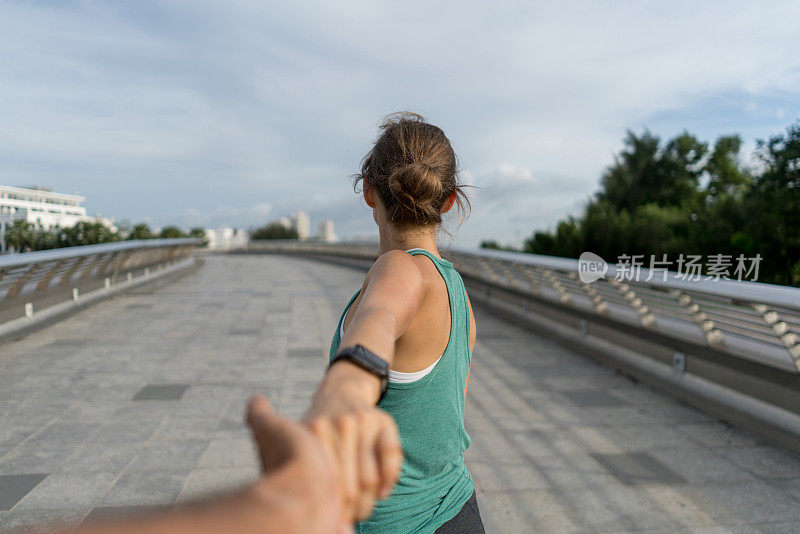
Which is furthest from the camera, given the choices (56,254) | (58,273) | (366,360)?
(58,273)

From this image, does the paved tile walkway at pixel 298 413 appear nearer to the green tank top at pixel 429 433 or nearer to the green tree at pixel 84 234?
the green tank top at pixel 429 433

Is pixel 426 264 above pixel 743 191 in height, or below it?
below

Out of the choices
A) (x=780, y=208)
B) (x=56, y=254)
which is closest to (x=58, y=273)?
(x=56, y=254)

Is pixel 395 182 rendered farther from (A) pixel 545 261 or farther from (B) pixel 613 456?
(A) pixel 545 261

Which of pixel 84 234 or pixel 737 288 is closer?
pixel 737 288

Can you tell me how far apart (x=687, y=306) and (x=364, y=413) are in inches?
201

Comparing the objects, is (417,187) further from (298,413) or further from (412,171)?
(298,413)

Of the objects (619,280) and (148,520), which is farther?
(619,280)

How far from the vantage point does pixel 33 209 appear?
39.8 ft

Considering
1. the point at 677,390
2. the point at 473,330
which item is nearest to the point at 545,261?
the point at 677,390

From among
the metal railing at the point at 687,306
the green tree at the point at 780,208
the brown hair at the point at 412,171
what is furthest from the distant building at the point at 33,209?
the green tree at the point at 780,208

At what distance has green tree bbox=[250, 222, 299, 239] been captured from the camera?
60.7 m

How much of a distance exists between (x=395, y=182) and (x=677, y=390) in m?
5.01

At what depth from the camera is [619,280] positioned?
5773 millimetres
